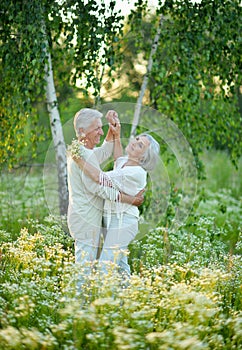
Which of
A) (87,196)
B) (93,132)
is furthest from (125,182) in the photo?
(93,132)

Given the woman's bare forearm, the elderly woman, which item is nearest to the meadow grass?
the elderly woman

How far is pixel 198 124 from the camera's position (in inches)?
286

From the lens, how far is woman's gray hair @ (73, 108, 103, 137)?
483 cm

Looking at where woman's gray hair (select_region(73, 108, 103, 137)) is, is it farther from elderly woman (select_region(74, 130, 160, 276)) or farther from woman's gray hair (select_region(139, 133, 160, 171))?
woman's gray hair (select_region(139, 133, 160, 171))

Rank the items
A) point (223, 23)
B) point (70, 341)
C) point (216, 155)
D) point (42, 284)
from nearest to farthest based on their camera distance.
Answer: point (70, 341)
point (42, 284)
point (223, 23)
point (216, 155)

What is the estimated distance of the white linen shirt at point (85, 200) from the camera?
4719mm

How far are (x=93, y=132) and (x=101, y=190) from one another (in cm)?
46

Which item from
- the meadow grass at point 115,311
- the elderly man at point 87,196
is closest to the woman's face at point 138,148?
the elderly man at point 87,196

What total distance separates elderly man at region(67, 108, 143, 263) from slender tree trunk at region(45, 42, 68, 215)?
198cm

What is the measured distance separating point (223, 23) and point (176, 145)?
54.3 inches

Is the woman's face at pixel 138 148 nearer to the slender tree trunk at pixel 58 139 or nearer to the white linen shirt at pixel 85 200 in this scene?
the white linen shirt at pixel 85 200

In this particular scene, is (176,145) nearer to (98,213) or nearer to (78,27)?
(78,27)

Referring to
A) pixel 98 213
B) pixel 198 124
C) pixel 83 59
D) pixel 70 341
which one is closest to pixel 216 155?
pixel 198 124

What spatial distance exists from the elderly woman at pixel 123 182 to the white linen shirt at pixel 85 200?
0.05 metres
